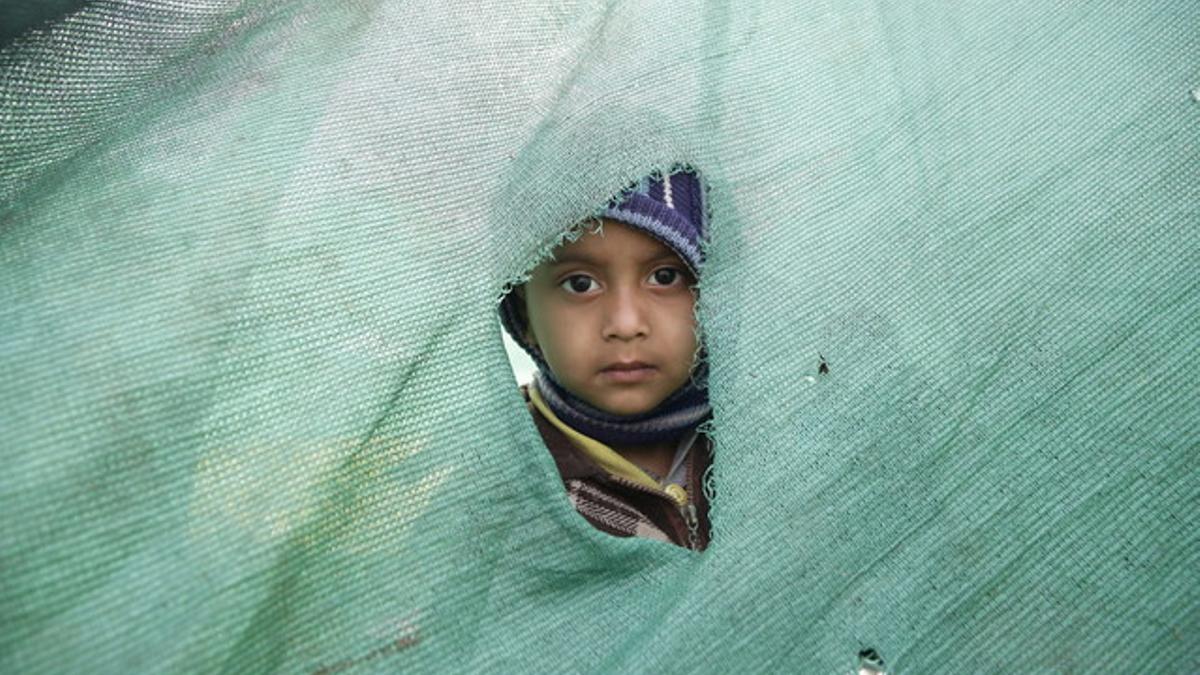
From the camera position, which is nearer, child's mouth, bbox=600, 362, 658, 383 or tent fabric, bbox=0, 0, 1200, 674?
tent fabric, bbox=0, 0, 1200, 674

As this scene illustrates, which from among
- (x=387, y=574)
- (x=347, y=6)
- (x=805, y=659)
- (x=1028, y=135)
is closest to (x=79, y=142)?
(x=347, y=6)

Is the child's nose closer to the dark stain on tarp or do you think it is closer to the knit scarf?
the knit scarf

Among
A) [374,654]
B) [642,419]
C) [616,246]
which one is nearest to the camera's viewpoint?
[374,654]

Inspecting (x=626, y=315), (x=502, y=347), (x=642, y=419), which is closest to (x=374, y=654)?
(x=502, y=347)

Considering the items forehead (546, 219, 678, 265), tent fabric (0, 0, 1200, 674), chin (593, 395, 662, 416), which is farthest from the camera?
chin (593, 395, 662, 416)

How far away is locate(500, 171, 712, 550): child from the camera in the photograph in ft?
3.39

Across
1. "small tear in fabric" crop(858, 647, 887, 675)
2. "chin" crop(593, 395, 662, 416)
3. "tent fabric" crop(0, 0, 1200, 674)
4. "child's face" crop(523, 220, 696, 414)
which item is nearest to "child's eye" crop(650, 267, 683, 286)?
"child's face" crop(523, 220, 696, 414)

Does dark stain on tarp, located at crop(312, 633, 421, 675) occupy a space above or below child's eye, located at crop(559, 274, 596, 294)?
above

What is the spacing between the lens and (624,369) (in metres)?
1.09

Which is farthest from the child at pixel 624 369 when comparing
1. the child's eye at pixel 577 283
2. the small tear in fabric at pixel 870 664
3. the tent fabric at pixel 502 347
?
the small tear in fabric at pixel 870 664

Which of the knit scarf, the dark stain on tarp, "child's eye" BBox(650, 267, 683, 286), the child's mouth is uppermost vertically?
the dark stain on tarp

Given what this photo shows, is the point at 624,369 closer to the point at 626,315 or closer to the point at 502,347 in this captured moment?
the point at 626,315

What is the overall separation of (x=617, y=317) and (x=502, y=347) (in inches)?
15.8

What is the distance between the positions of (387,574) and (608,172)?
36cm
